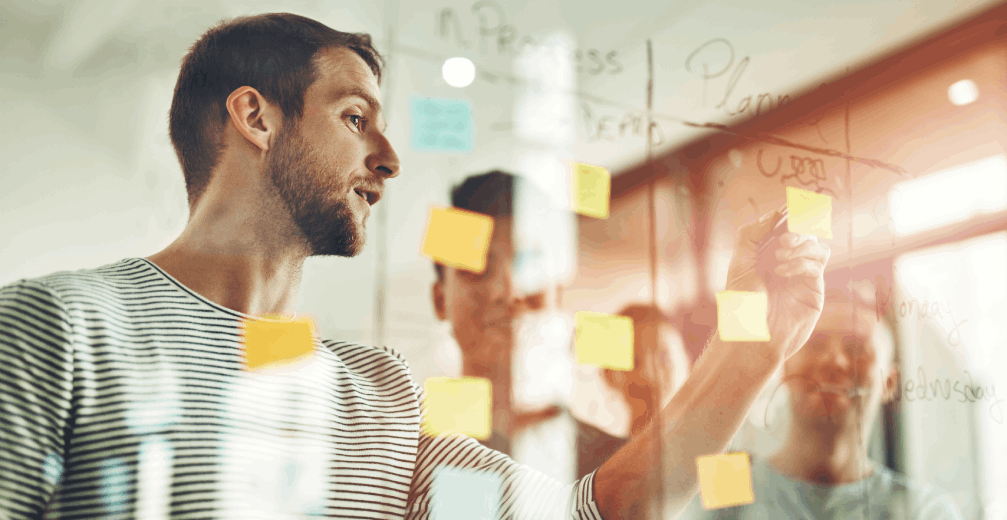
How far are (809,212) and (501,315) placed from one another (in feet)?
2.23

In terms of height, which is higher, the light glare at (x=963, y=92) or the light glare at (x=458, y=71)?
the light glare at (x=963, y=92)

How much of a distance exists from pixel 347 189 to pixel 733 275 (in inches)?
27.8

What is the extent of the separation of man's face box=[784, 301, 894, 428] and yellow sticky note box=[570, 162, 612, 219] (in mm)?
493

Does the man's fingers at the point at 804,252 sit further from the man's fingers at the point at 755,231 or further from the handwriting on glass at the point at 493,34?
the handwriting on glass at the point at 493,34

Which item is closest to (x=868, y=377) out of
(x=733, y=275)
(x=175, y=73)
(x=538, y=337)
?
(x=733, y=275)

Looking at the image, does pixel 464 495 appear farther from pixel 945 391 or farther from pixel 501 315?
pixel 945 391

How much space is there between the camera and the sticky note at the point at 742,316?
41.6 inches

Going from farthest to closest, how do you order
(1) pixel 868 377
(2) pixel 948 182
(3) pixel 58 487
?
1. (2) pixel 948 182
2. (1) pixel 868 377
3. (3) pixel 58 487

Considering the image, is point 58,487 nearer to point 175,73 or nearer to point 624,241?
point 175,73

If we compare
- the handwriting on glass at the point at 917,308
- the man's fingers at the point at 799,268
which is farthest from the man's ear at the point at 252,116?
the handwriting on glass at the point at 917,308

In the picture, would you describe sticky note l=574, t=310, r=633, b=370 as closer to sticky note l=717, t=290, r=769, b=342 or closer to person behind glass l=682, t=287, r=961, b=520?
sticky note l=717, t=290, r=769, b=342

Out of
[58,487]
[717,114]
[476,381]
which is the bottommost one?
[58,487]

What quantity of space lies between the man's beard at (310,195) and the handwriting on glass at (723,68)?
72 centimetres

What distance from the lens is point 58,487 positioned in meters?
0.66
